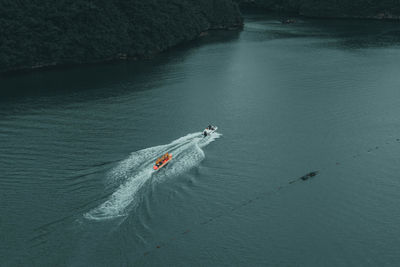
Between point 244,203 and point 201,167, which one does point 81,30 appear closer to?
point 201,167

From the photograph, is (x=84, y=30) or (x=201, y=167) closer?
(x=201, y=167)

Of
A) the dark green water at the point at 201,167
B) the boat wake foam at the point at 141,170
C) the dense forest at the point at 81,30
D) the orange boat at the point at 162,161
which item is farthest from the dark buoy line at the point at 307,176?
the dense forest at the point at 81,30

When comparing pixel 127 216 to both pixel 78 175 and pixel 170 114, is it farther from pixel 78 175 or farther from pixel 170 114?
pixel 170 114

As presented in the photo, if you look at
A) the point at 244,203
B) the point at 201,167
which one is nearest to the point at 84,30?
the point at 201,167

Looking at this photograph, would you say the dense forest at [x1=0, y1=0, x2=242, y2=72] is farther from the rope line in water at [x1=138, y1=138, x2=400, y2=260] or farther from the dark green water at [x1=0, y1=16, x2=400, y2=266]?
the rope line in water at [x1=138, y1=138, x2=400, y2=260]

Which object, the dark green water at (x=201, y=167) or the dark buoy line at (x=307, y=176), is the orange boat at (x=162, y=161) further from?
the dark buoy line at (x=307, y=176)
